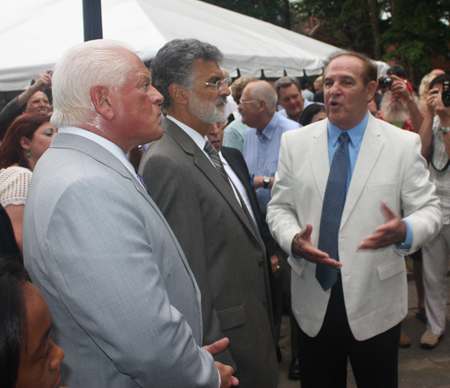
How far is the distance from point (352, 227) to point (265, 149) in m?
2.02

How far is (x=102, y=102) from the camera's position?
1.33m

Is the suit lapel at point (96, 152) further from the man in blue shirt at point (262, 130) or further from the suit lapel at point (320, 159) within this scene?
the man in blue shirt at point (262, 130)

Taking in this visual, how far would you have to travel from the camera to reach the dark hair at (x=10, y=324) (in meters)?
0.86

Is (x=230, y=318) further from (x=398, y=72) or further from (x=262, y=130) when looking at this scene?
(x=398, y=72)

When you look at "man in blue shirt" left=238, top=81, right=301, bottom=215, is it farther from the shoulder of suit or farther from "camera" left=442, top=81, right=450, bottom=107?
the shoulder of suit

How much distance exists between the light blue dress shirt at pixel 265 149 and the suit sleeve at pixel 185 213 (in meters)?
2.00

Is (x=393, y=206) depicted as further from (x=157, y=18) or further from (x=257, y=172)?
(x=157, y=18)

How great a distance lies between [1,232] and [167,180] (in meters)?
0.69

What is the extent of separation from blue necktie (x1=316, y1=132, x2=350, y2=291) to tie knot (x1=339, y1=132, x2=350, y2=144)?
7cm

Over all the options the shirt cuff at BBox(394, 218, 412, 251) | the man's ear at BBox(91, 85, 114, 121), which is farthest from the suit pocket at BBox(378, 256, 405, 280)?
the man's ear at BBox(91, 85, 114, 121)

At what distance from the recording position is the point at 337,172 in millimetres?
2068

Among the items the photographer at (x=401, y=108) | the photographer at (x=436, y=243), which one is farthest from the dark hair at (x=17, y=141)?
the photographer at (x=436, y=243)

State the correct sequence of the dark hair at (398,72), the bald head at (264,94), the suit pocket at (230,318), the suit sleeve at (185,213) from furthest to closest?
the dark hair at (398,72)
the bald head at (264,94)
the suit pocket at (230,318)
the suit sleeve at (185,213)

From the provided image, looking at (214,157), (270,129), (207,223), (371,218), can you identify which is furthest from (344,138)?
(270,129)
